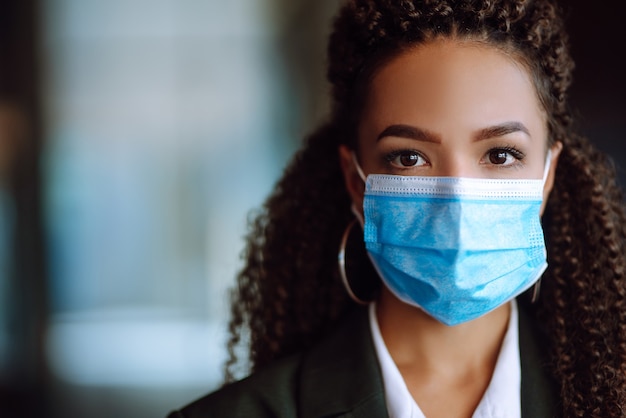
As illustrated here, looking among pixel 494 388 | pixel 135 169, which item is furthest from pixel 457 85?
pixel 135 169

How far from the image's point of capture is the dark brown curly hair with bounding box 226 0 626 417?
1.64m

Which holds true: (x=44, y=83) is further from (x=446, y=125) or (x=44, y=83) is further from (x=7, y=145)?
(x=446, y=125)

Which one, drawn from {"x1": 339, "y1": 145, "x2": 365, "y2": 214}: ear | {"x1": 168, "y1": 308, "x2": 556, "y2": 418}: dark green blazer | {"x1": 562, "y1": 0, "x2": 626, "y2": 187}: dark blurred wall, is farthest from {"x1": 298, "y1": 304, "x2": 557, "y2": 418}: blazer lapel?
{"x1": 562, "y1": 0, "x2": 626, "y2": 187}: dark blurred wall

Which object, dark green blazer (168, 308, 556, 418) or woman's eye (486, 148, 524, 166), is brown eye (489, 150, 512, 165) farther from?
dark green blazer (168, 308, 556, 418)

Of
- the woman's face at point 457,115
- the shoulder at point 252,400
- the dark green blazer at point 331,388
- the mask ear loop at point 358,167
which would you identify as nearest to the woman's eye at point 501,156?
the woman's face at point 457,115

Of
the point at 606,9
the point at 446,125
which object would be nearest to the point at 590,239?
the point at 446,125

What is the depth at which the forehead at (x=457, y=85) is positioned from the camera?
1.56 m

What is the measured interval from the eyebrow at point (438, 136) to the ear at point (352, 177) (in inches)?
7.5

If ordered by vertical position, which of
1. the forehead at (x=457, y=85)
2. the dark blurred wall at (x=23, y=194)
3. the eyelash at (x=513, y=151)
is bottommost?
the dark blurred wall at (x=23, y=194)

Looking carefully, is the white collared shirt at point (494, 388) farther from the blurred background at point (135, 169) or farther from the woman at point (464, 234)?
the blurred background at point (135, 169)

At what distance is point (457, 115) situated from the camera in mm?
1557

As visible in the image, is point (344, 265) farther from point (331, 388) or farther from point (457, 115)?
point (457, 115)

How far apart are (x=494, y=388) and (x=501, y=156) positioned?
47 cm

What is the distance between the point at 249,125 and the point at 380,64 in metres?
2.94
